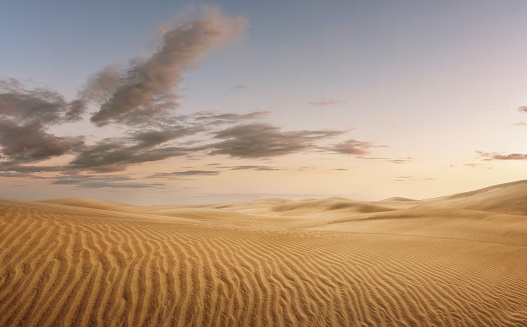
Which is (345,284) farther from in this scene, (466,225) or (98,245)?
(466,225)

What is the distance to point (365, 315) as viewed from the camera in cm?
654

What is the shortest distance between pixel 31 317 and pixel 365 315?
264 inches

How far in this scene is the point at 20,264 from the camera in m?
6.37

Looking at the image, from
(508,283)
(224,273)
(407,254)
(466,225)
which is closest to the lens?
(224,273)

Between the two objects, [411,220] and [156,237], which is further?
[411,220]

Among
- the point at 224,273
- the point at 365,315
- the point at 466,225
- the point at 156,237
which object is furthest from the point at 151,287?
the point at 466,225

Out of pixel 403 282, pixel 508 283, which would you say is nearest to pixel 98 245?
pixel 403 282

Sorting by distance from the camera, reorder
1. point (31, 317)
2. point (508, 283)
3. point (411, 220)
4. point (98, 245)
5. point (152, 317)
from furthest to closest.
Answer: point (411, 220) < point (508, 283) < point (98, 245) < point (152, 317) < point (31, 317)

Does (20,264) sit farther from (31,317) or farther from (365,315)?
(365,315)

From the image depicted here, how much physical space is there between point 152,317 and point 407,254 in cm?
1085

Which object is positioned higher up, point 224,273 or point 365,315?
point 224,273

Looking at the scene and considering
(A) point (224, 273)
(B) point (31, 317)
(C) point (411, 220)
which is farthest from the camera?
(C) point (411, 220)

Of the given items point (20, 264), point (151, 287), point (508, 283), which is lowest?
point (508, 283)

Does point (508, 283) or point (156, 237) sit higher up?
point (156, 237)
